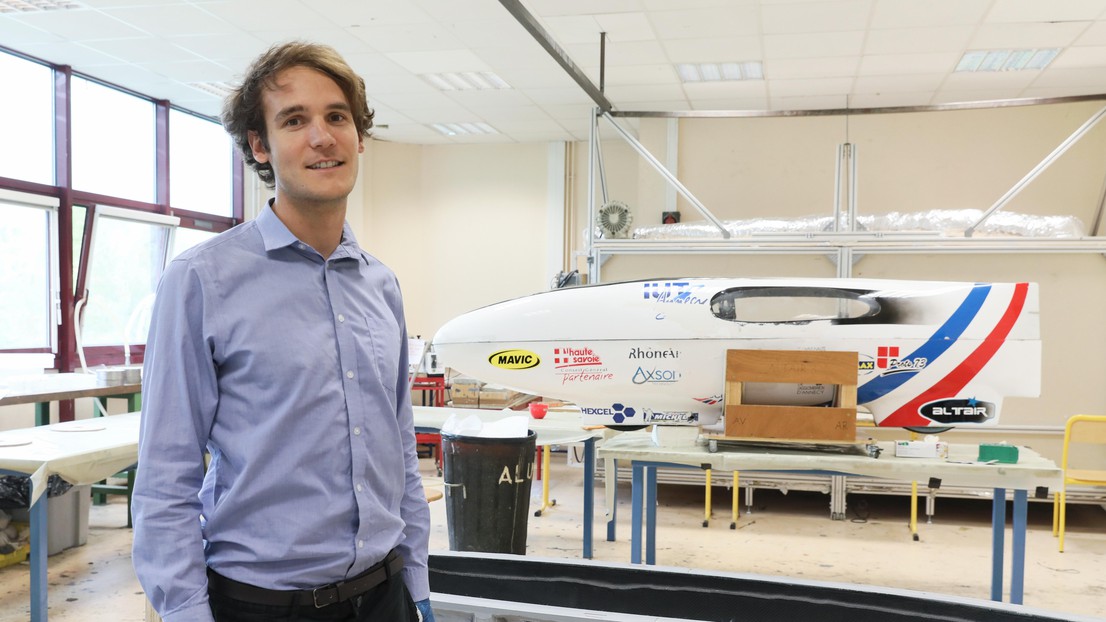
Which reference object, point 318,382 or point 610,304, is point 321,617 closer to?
point 318,382

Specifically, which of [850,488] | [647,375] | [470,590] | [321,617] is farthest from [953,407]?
[321,617]

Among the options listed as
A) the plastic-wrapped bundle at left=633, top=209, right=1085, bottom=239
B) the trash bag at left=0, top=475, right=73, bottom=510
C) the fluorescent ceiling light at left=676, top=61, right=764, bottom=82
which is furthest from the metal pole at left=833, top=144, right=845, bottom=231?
the trash bag at left=0, top=475, right=73, bottom=510

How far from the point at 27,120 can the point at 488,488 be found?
15.3 ft

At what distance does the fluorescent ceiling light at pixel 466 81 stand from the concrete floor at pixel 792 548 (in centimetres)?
322

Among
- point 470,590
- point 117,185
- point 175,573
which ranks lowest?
point 470,590

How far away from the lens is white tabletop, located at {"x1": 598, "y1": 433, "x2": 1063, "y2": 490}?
355 cm

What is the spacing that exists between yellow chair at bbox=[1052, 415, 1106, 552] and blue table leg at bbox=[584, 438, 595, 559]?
2.56 meters

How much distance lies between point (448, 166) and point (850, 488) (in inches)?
222

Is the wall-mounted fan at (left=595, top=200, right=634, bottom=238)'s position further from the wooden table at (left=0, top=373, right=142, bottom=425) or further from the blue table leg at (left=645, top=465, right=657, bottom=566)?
the wooden table at (left=0, top=373, right=142, bottom=425)

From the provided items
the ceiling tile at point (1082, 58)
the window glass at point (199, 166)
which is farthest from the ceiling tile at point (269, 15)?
the ceiling tile at point (1082, 58)

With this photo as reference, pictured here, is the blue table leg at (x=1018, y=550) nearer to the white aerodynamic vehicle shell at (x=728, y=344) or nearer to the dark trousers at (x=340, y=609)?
the white aerodynamic vehicle shell at (x=728, y=344)

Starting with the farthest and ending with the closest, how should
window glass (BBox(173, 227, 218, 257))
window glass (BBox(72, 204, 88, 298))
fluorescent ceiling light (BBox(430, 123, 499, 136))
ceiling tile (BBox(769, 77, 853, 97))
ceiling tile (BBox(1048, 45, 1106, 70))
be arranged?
fluorescent ceiling light (BBox(430, 123, 499, 136)) < window glass (BBox(173, 227, 218, 257)) < window glass (BBox(72, 204, 88, 298)) < ceiling tile (BBox(769, 77, 853, 97)) < ceiling tile (BBox(1048, 45, 1106, 70))

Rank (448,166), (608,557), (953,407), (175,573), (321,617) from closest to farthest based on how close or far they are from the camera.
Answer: (175,573)
(321,617)
(953,407)
(608,557)
(448,166)

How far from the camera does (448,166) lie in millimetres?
9383
